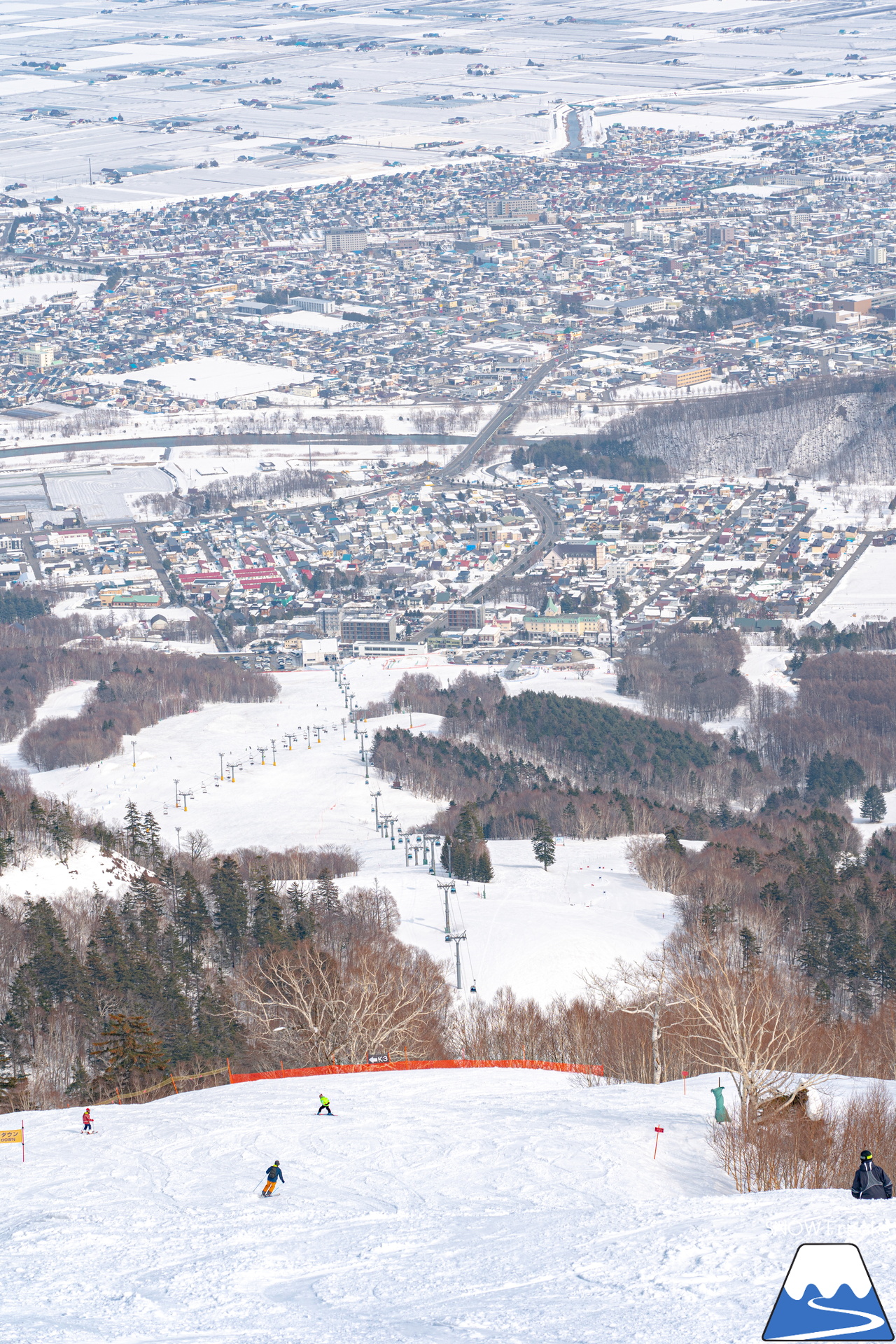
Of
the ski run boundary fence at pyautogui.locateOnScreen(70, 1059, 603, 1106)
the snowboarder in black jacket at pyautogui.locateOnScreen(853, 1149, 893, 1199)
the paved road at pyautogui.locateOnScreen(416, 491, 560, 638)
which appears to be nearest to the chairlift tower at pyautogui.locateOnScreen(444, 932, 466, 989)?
the ski run boundary fence at pyautogui.locateOnScreen(70, 1059, 603, 1106)

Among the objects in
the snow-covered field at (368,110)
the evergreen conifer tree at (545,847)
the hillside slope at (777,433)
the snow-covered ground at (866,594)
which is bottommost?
the snow-covered ground at (866,594)

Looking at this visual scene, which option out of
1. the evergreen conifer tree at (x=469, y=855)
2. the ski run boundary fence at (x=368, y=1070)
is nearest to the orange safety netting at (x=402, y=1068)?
the ski run boundary fence at (x=368, y=1070)

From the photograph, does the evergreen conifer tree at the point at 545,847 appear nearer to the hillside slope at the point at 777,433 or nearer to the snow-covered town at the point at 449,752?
the snow-covered town at the point at 449,752

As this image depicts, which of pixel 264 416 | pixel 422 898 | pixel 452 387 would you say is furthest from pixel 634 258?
pixel 422 898

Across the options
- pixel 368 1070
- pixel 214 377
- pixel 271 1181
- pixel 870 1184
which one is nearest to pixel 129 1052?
pixel 368 1070

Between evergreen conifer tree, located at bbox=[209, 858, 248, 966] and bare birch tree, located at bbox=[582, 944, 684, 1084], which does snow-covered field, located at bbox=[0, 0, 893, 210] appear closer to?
evergreen conifer tree, located at bbox=[209, 858, 248, 966]

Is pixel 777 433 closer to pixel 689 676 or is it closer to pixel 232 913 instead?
pixel 689 676

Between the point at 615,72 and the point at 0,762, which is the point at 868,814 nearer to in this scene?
the point at 0,762
